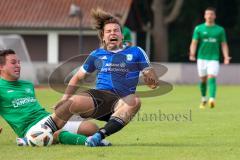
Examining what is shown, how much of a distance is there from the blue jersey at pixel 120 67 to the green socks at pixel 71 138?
2.18ft

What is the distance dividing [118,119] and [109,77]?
0.70 m

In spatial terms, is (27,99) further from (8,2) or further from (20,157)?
(8,2)

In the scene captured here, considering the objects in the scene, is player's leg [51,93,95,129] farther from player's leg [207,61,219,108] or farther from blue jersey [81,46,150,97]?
player's leg [207,61,219,108]

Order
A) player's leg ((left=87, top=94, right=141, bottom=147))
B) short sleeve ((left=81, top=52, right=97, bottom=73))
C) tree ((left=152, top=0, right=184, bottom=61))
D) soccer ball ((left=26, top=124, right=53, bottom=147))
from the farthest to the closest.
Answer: tree ((left=152, top=0, right=184, bottom=61)) → short sleeve ((left=81, top=52, right=97, bottom=73)) → soccer ball ((left=26, top=124, right=53, bottom=147)) → player's leg ((left=87, top=94, right=141, bottom=147))

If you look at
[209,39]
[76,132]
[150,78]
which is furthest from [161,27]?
[150,78]

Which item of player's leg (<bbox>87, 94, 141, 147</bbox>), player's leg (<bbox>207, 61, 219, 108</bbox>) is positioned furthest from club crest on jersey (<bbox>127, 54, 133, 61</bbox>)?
player's leg (<bbox>207, 61, 219, 108</bbox>)

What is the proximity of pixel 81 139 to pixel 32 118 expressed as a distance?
2.33 ft

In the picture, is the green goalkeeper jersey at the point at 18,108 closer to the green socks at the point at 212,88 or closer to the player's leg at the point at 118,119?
the player's leg at the point at 118,119

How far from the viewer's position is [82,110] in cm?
1015

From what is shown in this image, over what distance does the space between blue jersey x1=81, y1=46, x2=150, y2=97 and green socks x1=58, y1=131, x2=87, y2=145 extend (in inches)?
26.1

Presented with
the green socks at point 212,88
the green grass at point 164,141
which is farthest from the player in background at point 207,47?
the green grass at point 164,141

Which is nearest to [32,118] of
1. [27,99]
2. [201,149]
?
[27,99]

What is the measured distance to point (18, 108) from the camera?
34.6 ft

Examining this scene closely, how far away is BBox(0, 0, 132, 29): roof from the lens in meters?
44.0
